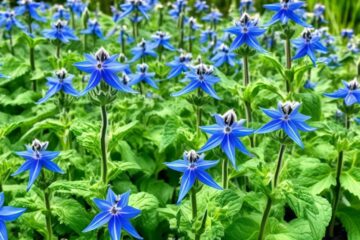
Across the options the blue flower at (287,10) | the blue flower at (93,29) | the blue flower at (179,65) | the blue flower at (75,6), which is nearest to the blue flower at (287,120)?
the blue flower at (287,10)

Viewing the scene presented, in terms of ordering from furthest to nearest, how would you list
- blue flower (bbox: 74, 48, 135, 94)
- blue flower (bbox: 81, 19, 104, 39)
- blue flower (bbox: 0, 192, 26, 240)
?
blue flower (bbox: 81, 19, 104, 39), blue flower (bbox: 74, 48, 135, 94), blue flower (bbox: 0, 192, 26, 240)

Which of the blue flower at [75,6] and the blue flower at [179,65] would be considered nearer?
the blue flower at [179,65]

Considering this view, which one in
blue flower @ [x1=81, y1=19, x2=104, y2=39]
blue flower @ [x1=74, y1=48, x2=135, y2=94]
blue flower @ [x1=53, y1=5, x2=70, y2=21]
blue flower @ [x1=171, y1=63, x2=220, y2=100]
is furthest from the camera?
blue flower @ [x1=53, y1=5, x2=70, y2=21]

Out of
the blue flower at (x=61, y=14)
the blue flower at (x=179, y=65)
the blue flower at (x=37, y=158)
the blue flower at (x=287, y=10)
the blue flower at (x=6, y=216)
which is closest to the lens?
the blue flower at (x=6, y=216)

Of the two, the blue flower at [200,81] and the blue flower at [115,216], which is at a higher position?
the blue flower at [200,81]

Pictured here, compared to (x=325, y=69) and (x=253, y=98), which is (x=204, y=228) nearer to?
(x=253, y=98)

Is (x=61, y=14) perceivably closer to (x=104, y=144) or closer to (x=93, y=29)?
(x=93, y=29)

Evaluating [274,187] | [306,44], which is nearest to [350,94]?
[306,44]

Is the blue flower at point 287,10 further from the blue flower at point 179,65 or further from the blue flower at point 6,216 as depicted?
the blue flower at point 6,216

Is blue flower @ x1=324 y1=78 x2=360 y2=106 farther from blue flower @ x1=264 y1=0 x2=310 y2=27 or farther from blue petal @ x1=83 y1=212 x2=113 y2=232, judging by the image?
blue petal @ x1=83 y1=212 x2=113 y2=232

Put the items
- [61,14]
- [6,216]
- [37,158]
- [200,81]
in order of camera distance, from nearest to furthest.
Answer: [6,216] < [37,158] < [200,81] < [61,14]

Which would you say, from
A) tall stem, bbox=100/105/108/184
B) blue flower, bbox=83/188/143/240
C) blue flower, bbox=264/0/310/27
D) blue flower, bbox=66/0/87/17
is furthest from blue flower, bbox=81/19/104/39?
blue flower, bbox=83/188/143/240

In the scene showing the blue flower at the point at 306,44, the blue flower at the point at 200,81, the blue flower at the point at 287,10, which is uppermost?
the blue flower at the point at 287,10
